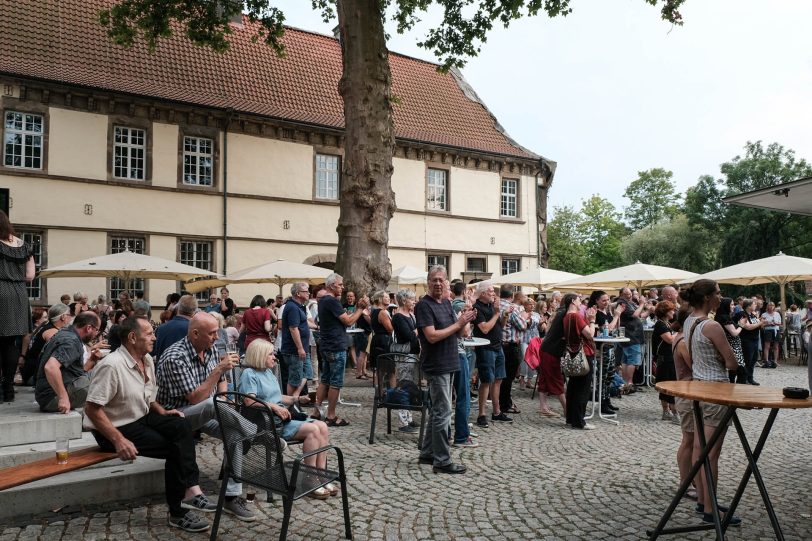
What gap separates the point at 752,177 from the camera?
44.8m

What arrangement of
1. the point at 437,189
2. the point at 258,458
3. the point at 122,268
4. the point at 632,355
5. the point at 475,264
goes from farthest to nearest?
the point at 475,264, the point at 437,189, the point at 122,268, the point at 632,355, the point at 258,458

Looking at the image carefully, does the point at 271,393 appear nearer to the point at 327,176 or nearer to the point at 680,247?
the point at 327,176

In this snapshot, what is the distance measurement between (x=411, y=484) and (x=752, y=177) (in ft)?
153

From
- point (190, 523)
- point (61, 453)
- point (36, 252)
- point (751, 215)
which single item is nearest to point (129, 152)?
point (36, 252)

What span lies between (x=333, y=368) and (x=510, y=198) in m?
22.0

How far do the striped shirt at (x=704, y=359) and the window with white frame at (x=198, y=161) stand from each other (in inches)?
754

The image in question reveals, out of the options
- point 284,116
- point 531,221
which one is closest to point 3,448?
point 284,116

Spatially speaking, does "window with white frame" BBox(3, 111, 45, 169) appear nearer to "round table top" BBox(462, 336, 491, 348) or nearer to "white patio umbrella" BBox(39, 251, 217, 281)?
"white patio umbrella" BBox(39, 251, 217, 281)

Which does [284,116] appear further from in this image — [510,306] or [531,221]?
[510,306]

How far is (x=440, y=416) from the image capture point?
6.34 m

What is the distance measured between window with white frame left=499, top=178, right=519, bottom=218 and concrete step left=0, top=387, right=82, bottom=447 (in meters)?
24.7

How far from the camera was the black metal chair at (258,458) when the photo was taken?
4175 millimetres

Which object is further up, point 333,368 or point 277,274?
point 277,274

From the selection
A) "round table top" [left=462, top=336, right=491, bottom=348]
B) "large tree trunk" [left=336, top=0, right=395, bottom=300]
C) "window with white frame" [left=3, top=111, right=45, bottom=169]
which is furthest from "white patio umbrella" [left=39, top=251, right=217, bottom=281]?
"round table top" [left=462, top=336, right=491, bottom=348]
